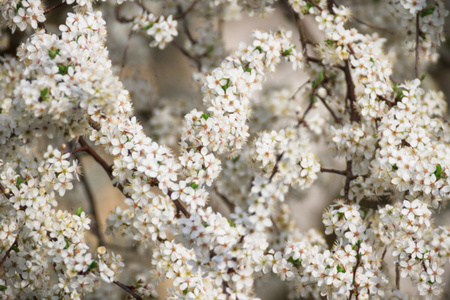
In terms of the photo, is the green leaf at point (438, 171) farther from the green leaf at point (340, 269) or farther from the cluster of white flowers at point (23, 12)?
the cluster of white flowers at point (23, 12)

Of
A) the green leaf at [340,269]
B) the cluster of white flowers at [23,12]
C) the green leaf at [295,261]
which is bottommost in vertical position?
the green leaf at [295,261]

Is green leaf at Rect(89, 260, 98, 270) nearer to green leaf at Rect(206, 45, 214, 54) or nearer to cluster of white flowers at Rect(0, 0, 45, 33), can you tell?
cluster of white flowers at Rect(0, 0, 45, 33)

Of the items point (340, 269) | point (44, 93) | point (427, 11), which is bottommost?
point (340, 269)

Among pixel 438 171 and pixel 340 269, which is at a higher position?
pixel 438 171

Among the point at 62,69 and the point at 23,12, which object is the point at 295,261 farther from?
the point at 23,12

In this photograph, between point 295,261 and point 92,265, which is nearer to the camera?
point 92,265

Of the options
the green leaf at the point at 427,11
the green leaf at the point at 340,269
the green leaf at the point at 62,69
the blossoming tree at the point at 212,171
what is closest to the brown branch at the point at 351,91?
the blossoming tree at the point at 212,171

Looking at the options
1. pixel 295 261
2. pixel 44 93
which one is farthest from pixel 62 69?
pixel 295 261

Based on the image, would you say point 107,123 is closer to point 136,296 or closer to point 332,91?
point 136,296
